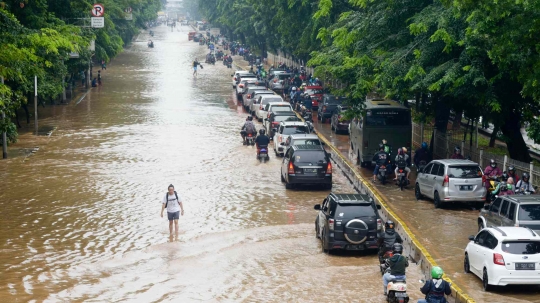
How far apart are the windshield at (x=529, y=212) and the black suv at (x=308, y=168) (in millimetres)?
10080

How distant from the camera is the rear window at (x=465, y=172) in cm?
2403

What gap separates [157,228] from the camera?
22609 mm

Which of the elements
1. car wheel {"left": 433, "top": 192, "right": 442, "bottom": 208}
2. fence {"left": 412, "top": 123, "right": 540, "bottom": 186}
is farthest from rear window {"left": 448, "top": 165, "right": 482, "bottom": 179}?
fence {"left": 412, "top": 123, "right": 540, "bottom": 186}

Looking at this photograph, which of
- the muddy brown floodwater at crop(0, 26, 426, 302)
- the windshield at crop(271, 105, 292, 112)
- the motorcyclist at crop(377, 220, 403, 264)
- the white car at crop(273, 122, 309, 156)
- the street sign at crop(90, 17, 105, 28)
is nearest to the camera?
the muddy brown floodwater at crop(0, 26, 426, 302)

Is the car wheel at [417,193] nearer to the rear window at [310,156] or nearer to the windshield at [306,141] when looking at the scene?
the rear window at [310,156]

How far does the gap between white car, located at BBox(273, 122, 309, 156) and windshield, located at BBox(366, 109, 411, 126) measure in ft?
→ 16.1

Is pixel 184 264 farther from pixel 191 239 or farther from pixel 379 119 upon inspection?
pixel 379 119

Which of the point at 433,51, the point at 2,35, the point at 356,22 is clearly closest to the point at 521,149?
the point at 433,51

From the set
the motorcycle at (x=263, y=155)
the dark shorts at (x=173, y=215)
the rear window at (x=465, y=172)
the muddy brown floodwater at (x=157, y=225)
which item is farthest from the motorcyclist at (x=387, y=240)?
the motorcycle at (x=263, y=155)

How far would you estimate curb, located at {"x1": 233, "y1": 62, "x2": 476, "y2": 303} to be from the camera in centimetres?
1576

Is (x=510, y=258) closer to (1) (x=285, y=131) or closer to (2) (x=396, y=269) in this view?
(2) (x=396, y=269)

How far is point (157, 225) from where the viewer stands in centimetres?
2300

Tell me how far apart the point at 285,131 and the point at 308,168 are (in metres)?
8.24

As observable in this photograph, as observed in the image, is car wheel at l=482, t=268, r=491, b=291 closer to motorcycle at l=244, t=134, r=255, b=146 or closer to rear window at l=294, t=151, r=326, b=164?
rear window at l=294, t=151, r=326, b=164
